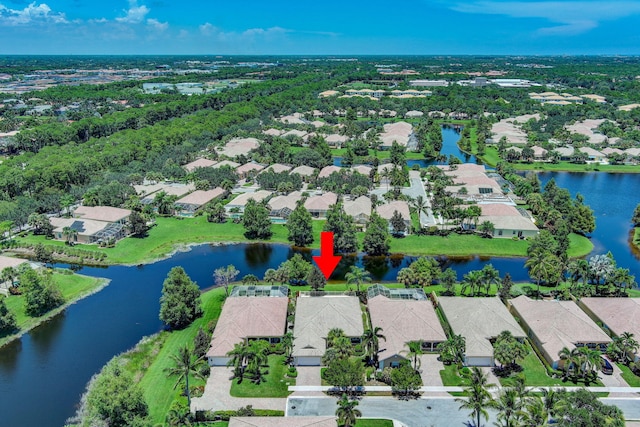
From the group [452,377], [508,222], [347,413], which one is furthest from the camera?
[508,222]

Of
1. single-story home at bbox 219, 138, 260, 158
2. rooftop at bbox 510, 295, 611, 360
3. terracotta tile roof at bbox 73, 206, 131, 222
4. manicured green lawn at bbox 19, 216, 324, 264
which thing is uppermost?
single-story home at bbox 219, 138, 260, 158

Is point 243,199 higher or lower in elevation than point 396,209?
lower

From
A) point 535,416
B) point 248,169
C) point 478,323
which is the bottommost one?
point 478,323

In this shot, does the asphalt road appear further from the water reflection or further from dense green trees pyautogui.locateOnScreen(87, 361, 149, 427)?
the water reflection

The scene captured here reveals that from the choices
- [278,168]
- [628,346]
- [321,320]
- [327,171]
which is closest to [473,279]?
[628,346]

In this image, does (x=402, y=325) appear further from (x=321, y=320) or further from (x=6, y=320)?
(x=6, y=320)

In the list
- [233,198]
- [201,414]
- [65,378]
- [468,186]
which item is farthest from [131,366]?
[468,186]

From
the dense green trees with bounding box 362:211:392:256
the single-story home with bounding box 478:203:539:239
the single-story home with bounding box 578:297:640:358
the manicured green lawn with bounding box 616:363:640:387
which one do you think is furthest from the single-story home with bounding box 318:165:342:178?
the manicured green lawn with bounding box 616:363:640:387
